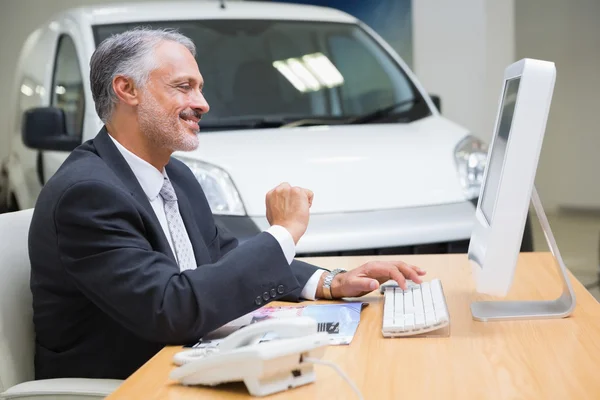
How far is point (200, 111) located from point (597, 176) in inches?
292

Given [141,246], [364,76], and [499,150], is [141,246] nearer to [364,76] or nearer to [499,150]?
[499,150]

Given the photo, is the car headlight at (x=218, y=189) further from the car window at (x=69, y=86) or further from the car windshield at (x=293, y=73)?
the car window at (x=69, y=86)

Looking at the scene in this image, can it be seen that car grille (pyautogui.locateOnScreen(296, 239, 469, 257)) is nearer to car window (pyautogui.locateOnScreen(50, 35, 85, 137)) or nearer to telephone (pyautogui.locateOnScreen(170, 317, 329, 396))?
car window (pyautogui.locateOnScreen(50, 35, 85, 137))

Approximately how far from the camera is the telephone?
131 centimetres

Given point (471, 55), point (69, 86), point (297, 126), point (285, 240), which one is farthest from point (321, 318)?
point (471, 55)

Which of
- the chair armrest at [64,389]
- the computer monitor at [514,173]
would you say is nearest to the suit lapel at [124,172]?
the chair armrest at [64,389]

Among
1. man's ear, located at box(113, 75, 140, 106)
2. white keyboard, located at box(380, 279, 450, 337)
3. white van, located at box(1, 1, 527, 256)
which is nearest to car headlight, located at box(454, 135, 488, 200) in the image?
white van, located at box(1, 1, 527, 256)

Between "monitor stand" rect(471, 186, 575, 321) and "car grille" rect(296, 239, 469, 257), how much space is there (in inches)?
52.7

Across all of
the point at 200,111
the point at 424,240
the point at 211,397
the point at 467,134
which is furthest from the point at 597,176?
the point at 211,397

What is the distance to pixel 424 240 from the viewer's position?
3252mm

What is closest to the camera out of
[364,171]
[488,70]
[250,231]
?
[250,231]

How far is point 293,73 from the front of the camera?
13.2 feet

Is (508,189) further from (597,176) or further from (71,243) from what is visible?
(597,176)

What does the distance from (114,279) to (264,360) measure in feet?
1.48
